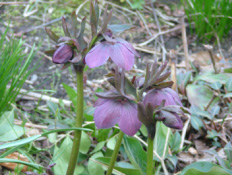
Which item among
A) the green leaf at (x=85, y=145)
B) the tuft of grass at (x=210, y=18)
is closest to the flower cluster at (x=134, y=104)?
the green leaf at (x=85, y=145)

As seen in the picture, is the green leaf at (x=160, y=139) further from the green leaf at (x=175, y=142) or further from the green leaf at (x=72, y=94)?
the green leaf at (x=72, y=94)

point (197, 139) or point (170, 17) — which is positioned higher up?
point (170, 17)

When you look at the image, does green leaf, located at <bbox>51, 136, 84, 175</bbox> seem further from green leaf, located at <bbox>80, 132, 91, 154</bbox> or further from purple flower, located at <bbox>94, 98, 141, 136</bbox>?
purple flower, located at <bbox>94, 98, 141, 136</bbox>

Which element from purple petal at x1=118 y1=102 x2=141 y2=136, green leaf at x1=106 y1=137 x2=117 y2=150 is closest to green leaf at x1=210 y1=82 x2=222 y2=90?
green leaf at x1=106 y1=137 x2=117 y2=150

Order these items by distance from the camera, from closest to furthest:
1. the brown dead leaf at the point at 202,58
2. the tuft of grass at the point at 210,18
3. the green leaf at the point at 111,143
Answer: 1. the green leaf at the point at 111,143
2. the brown dead leaf at the point at 202,58
3. the tuft of grass at the point at 210,18

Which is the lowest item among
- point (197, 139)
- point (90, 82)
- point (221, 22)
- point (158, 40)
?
point (197, 139)

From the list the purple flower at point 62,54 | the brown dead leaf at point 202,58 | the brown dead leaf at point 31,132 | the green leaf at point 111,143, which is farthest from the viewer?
the brown dead leaf at point 202,58

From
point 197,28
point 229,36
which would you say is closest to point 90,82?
point 197,28

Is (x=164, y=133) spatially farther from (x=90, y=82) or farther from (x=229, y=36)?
(x=229, y=36)

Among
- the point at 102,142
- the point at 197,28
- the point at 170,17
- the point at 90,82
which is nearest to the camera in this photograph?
the point at 102,142
